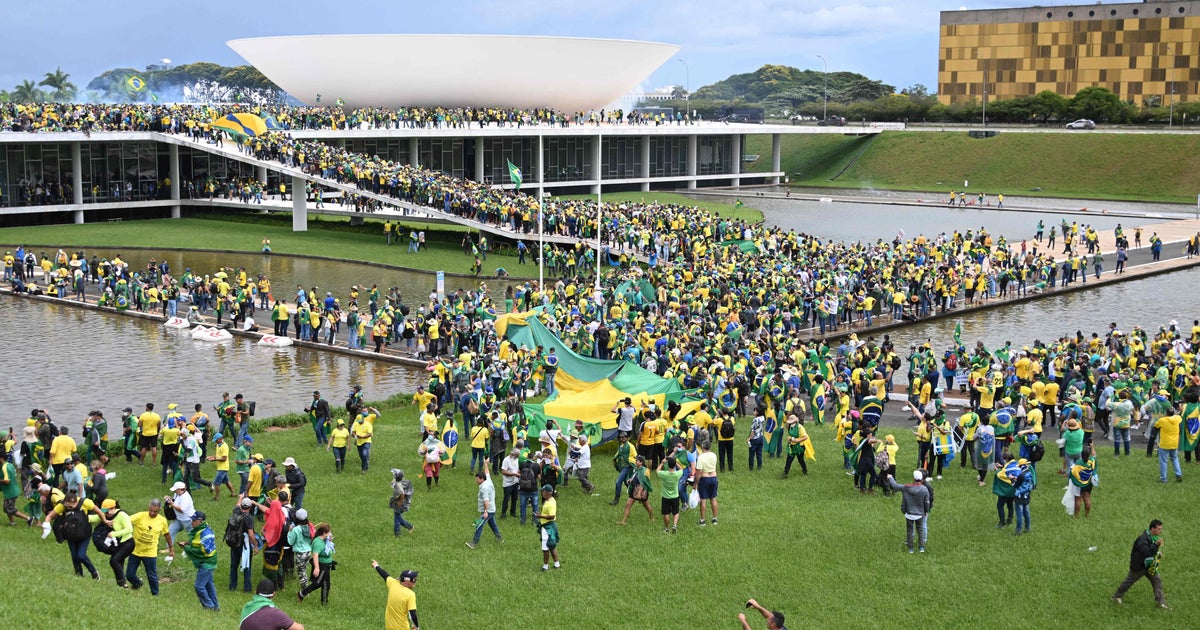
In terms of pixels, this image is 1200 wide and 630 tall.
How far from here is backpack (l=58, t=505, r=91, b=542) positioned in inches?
497

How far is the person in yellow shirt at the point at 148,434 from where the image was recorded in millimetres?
18219

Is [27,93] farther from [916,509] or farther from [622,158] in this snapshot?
[916,509]

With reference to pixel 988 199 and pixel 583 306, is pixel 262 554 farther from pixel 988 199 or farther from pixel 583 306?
pixel 988 199

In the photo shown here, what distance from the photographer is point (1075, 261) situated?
37281 millimetres

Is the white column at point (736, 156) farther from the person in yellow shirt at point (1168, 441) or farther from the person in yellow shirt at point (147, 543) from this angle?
the person in yellow shirt at point (147, 543)

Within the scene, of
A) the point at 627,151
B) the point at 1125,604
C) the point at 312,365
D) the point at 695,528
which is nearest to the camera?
the point at 1125,604

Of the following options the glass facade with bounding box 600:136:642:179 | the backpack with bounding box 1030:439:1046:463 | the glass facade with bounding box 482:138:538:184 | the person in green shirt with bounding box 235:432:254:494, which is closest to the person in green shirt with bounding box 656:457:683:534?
the backpack with bounding box 1030:439:1046:463

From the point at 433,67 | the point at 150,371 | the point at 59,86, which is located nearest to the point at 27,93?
the point at 59,86

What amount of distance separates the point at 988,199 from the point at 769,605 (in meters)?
57.8

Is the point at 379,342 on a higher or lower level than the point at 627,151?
lower

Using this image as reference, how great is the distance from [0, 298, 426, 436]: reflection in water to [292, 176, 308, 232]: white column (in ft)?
59.5

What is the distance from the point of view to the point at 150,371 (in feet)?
85.4

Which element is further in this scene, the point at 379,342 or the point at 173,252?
the point at 173,252

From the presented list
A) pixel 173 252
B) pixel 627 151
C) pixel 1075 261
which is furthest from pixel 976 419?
pixel 627 151
